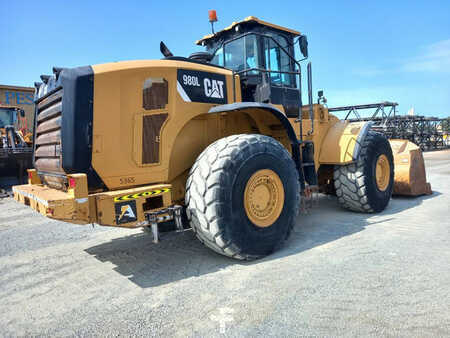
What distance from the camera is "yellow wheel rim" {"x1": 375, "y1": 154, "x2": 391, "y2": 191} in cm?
579

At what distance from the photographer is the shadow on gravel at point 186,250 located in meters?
3.37

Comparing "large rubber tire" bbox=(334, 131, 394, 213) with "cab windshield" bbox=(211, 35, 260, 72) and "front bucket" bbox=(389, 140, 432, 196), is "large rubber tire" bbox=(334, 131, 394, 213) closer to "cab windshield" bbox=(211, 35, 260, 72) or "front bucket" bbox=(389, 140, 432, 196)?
"front bucket" bbox=(389, 140, 432, 196)

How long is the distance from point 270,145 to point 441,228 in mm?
2633

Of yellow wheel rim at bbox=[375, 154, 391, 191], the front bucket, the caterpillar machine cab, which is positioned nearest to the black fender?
the caterpillar machine cab

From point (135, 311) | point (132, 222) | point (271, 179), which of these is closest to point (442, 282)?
point (271, 179)

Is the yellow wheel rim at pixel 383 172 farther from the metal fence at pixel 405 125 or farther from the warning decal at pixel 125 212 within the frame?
the metal fence at pixel 405 125

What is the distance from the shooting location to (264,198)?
3.72 m

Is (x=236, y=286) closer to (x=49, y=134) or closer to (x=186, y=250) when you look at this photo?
(x=186, y=250)

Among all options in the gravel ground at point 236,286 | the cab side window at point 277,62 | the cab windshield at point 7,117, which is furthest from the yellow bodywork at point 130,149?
the cab windshield at point 7,117

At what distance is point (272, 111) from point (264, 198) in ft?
3.79

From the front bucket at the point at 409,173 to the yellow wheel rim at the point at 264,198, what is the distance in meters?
4.23

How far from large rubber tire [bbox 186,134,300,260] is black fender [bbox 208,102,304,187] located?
0.37m

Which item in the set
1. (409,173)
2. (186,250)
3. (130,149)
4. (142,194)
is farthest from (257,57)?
(409,173)

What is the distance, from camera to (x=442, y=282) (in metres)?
2.79
